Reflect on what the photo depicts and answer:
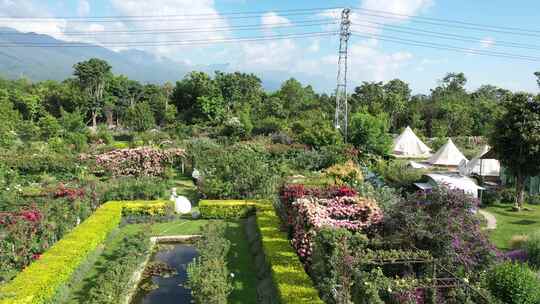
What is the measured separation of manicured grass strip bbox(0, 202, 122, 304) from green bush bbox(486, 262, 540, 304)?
8297mm

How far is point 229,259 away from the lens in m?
10.5

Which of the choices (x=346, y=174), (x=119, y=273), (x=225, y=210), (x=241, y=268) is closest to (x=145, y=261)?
(x=119, y=273)

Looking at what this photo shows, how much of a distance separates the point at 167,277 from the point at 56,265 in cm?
249

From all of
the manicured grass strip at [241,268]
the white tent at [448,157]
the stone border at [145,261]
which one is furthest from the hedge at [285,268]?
the white tent at [448,157]

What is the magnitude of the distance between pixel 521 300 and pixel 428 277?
4.93ft

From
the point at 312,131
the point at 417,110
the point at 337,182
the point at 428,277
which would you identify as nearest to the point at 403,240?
the point at 428,277

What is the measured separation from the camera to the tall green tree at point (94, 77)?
47372 millimetres

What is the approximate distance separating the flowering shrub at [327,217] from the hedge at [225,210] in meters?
4.03

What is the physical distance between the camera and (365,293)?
680 centimetres

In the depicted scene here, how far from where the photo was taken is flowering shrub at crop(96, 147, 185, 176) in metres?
19.4

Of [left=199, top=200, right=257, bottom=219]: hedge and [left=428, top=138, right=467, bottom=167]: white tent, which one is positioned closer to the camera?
[left=199, top=200, right=257, bottom=219]: hedge

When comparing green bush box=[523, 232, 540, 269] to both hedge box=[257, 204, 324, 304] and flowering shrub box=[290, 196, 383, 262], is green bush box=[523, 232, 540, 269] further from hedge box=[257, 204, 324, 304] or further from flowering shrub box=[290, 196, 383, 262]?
hedge box=[257, 204, 324, 304]

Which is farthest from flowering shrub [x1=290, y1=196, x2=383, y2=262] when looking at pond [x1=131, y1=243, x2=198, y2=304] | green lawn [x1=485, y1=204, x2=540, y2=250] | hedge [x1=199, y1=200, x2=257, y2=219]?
green lawn [x1=485, y1=204, x2=540, y2=250]

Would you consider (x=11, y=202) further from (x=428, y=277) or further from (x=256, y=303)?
(x=428, y=277)
